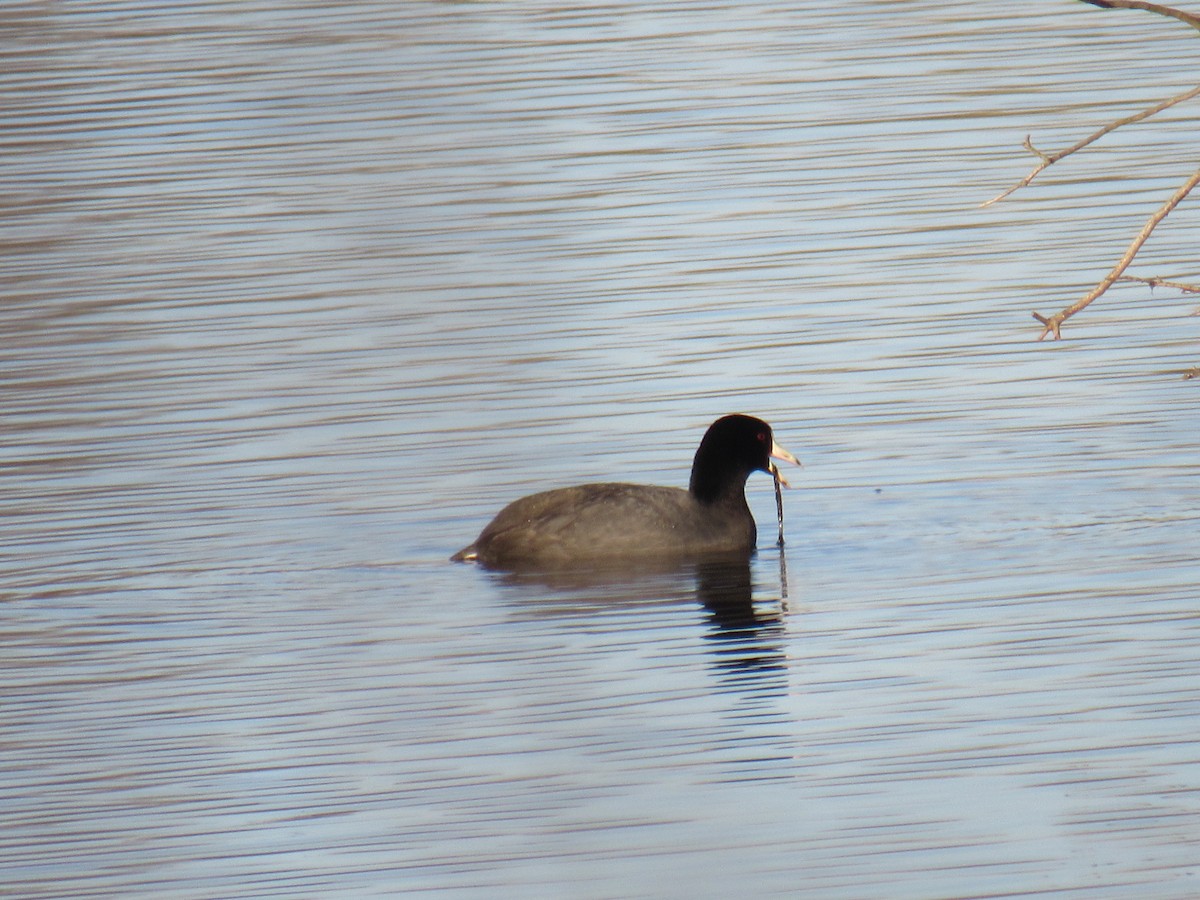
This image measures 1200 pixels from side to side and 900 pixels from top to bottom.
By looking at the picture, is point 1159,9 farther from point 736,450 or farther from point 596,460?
point 596,460

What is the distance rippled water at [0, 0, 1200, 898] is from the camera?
27.8 ft

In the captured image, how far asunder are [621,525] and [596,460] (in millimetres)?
1597

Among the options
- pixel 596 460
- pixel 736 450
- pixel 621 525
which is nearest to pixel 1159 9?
pixel 621 525

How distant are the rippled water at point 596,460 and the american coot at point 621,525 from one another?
0.80 ft

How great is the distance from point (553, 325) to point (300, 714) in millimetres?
7331

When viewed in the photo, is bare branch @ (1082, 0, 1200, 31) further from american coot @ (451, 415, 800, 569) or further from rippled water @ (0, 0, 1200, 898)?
american coot @ (451, 415, 800, 569)

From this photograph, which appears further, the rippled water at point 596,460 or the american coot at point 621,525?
the american coot at point 621,525

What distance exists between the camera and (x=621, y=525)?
1220cm

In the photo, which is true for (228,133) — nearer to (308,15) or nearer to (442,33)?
(442,33)

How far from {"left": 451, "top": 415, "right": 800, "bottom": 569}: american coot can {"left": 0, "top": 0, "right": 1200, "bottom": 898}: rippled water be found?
245 mm

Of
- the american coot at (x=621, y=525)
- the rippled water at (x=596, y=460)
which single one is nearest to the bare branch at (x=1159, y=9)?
the rippled water at (x=596, y=460)

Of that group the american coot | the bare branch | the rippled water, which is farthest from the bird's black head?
the bare branch

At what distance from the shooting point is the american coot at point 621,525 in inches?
477

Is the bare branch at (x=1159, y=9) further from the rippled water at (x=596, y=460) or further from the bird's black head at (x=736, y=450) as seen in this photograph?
the bird's black head at (x=736, y=450)
